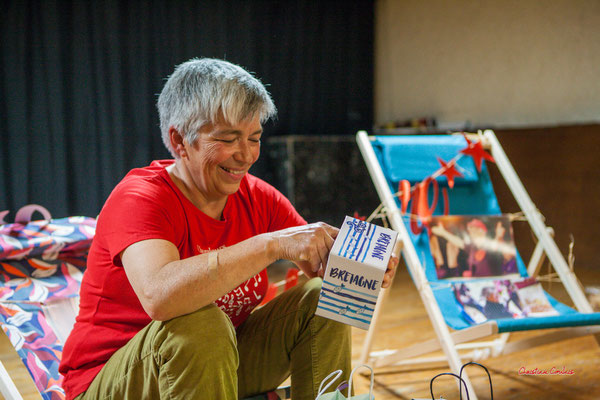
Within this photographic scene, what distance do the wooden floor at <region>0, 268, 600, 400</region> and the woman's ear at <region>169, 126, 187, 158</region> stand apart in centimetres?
101

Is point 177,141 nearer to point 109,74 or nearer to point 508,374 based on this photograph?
point 508,374

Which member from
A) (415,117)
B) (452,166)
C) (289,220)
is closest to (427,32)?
(415,117)

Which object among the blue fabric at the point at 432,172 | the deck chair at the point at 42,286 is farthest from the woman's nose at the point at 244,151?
the blue fabric at the point at 432,172

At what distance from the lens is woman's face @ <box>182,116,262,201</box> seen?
1025 mm

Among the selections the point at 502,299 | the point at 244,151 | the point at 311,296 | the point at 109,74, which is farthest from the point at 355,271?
the point at 109,74

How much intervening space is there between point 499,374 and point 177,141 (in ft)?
4.43

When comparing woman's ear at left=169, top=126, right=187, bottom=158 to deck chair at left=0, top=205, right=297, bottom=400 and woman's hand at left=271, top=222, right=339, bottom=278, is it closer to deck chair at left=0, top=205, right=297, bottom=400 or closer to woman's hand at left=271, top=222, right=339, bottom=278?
woman's hand at left=271, top=222, right=339, bottom=278

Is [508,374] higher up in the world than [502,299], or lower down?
lower down

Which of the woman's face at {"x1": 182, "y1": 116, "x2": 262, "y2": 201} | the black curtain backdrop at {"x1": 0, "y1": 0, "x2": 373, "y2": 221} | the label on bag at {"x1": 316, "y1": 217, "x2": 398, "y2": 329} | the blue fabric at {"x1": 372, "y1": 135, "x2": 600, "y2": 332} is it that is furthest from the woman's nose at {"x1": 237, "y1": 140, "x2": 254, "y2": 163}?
the black curtain backdrop at {"x1": 0, "y1": 0, "x2": 373, "y2": 221}

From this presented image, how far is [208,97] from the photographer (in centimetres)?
100

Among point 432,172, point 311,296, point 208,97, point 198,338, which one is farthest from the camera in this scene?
point 432,172

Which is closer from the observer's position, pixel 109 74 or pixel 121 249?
pixel 121 249

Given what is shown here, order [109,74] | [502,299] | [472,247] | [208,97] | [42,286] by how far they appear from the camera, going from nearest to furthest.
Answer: [208,97]
[42,286]
[502,299]
[472,247]
[109,74]

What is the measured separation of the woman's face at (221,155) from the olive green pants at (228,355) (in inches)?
11.0
